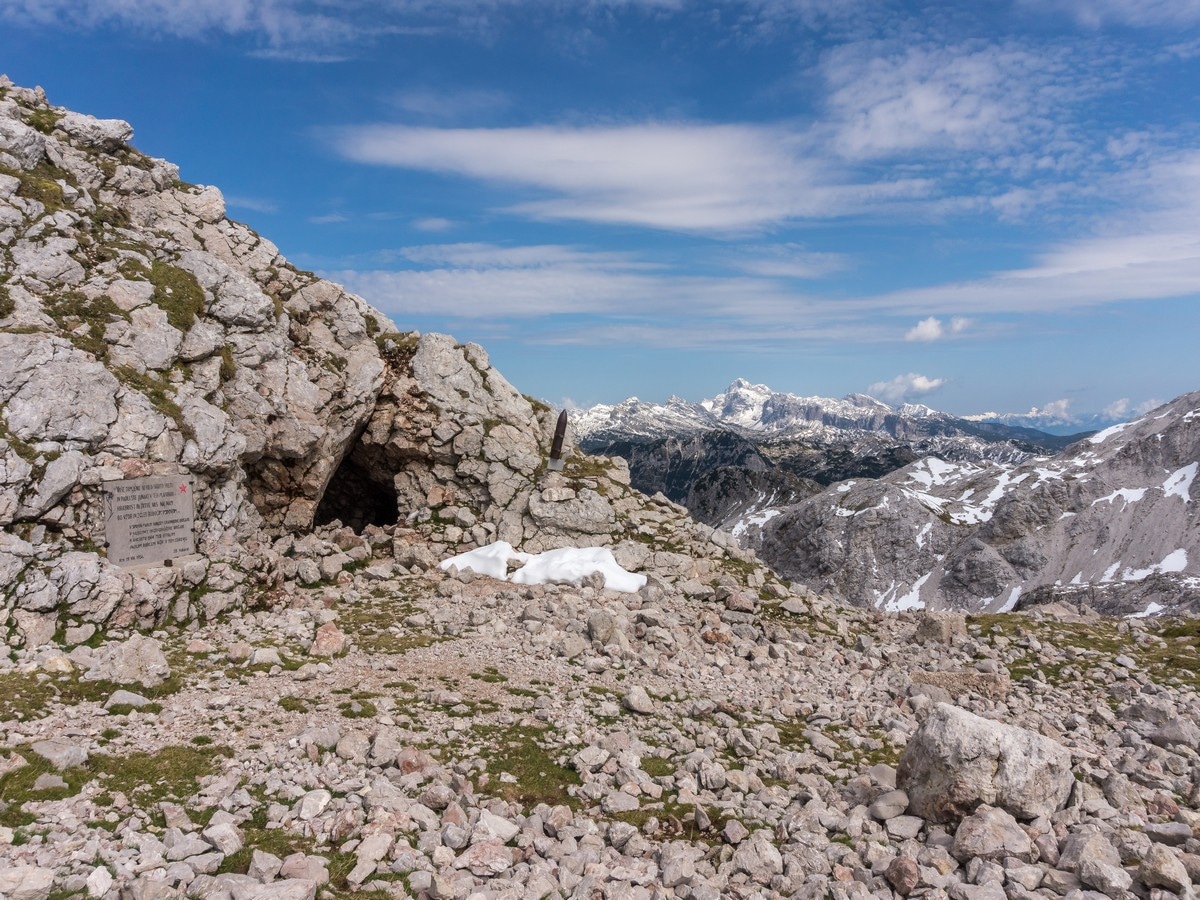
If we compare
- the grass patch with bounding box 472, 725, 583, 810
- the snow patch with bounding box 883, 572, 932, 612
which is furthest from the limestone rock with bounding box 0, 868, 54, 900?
the snow patch with bounding box 883, 572, 932, 612

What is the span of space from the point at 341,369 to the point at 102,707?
20.9 metres

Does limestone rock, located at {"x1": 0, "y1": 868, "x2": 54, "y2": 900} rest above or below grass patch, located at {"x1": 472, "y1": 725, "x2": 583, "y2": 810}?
above

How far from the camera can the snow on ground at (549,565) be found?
1136 inches

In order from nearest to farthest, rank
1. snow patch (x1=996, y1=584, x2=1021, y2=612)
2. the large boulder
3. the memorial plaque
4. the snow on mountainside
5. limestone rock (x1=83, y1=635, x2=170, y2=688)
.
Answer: the large boulder
limestone rock (x1=83, y1=635, x2=170, y2=688)
the memorial plaque
snow patch (x1=996, y1=584, x2=1021, y2=612)
the snow on mountainside

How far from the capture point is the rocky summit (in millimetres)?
10414

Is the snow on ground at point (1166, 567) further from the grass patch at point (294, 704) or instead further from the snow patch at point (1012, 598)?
the grass patch at point (294, 704)

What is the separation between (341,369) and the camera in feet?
108

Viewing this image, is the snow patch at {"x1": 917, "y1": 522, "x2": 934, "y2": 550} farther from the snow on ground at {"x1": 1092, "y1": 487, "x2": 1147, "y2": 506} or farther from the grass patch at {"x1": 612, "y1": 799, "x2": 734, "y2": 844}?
the grass patch at {"x1": 612, "y1": 799, "x2": 734, "y2": 844}

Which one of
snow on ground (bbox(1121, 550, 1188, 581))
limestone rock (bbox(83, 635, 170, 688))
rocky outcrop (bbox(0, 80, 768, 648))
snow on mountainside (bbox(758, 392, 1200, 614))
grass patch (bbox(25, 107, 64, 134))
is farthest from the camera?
snow on mountainside (bbox(758, 392, 1200, 614))

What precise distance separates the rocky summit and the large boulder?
0.06m

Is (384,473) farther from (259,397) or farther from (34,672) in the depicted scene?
(34,672)

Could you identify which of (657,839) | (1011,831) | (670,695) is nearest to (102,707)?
(657,839)

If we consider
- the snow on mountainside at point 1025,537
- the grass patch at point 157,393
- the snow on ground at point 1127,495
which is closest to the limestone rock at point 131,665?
the grass patch at point 157,393

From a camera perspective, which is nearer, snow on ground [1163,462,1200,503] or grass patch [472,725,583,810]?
grass patch [472,725,583,810]
